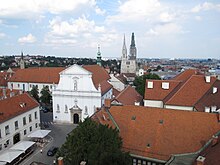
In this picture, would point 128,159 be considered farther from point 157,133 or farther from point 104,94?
point 104,94

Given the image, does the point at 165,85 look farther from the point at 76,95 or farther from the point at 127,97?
the point at 76,95

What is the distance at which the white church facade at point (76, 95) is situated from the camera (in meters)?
41.7

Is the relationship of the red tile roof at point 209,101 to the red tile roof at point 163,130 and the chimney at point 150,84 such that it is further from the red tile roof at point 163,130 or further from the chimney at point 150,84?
the chimney at point 150,84

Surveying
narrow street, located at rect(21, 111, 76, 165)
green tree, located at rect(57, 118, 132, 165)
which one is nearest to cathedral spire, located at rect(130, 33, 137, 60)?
narrow street, located at rect(21, 111, 76, 165)

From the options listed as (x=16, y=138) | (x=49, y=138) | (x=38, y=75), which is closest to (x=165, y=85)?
(x=49, y=138)

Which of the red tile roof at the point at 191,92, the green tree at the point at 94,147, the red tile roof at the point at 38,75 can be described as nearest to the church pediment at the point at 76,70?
the red tile roof at the point at 191,92

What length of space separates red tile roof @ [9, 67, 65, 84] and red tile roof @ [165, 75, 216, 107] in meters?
37.5

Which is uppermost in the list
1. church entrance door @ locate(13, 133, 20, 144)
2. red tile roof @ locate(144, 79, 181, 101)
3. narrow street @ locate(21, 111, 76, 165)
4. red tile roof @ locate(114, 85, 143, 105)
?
red tile roof @ locate(144, 79, 181, 101)

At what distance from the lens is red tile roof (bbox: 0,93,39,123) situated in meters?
31.3

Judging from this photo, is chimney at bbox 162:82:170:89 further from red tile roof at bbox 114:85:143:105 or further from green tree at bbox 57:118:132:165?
green tree at bbox 57:118:132:165

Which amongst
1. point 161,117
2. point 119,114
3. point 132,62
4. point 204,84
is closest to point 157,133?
point 161,117

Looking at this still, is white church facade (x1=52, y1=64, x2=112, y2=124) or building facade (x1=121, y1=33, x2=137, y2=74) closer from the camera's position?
white church facade (x1=52, y1=64, x2=112, y2=124)

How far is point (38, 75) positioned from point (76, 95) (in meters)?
25.7

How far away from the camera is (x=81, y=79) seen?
137 feet
